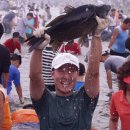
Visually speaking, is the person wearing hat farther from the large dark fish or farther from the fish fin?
the fish fin

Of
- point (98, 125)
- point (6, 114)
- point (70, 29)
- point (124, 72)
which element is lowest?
point (98, 125)

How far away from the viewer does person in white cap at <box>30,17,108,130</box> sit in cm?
387

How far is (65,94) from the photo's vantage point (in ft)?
12.8

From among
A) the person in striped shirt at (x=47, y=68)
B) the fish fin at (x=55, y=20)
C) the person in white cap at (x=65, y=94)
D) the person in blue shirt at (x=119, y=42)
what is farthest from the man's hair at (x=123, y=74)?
the person in blue shirt at (x=119, y=42)

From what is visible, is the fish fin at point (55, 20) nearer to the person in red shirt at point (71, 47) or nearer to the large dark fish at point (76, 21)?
the large dark fish at point (76, 21)

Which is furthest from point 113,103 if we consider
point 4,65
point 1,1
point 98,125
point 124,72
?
point 1,1

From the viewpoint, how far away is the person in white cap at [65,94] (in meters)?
3.87

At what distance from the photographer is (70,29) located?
4.15 meters

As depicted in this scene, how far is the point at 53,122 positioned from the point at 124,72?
0.89 m

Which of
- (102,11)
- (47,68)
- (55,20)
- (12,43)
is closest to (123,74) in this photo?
(102,11)

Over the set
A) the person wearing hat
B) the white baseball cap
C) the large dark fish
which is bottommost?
the person wearing hat

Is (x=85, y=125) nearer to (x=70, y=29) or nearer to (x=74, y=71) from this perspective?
(x=74, y=71)

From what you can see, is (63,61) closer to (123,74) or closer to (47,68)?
(123,74)

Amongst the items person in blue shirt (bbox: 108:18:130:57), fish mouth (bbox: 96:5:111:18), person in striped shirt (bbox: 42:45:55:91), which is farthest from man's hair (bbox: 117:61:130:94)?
person in blue shirt (bbox: 108:18:130:57)
